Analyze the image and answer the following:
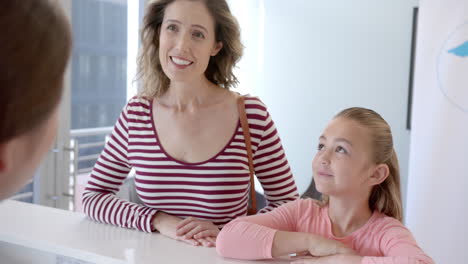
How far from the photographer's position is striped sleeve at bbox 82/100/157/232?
184 cm

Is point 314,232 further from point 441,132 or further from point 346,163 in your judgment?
point 441,132

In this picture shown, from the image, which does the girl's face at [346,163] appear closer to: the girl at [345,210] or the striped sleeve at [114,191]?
the girl at [345,210]

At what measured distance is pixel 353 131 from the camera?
1600mm

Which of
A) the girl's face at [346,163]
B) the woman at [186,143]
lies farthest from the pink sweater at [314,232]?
the woman at [186,143]

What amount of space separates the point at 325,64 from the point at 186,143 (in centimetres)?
349

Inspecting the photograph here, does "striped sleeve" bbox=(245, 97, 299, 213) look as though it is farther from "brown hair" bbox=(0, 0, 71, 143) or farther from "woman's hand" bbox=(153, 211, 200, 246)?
"brown hair" bbox=(0, 0, 71, 143)

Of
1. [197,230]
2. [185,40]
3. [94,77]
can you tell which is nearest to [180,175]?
[197,230]

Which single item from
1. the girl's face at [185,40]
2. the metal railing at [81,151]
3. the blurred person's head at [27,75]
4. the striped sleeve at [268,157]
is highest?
the girl's face at [185,40]

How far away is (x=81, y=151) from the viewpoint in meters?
4.04

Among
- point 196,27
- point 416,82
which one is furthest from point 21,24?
point 416,82

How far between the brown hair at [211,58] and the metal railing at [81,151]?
1.70 meters

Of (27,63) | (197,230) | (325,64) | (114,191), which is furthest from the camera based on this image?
(325,64)

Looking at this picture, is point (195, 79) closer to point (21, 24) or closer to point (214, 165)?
point (214, 165)

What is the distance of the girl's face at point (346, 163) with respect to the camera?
1590 millimetres
